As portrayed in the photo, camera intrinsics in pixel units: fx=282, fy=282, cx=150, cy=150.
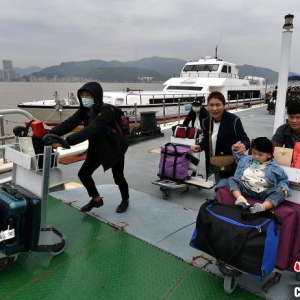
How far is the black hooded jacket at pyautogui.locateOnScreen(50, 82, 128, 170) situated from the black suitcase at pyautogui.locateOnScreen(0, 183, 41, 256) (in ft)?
2.41

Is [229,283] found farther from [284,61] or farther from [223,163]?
[284,61]

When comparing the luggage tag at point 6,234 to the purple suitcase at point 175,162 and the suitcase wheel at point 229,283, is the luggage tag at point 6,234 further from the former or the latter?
the purple suitcase at point 175,162

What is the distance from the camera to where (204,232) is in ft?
6.14

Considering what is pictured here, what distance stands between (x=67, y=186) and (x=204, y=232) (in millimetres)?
2800

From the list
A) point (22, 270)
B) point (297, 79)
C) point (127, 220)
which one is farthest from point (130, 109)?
point (297, 79)

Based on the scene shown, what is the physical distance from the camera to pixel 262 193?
6.77 ft

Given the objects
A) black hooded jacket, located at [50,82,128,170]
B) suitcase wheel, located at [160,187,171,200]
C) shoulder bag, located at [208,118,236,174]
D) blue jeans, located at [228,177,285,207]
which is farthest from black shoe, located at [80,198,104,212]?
blue jeans, located at [228,177,285,207]

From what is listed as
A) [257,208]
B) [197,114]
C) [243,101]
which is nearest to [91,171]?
[257,208]

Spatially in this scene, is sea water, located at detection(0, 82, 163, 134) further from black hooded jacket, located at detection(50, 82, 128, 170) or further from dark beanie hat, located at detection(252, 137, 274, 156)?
dark beanie hat, located at detection(252, 137, 274, 156)

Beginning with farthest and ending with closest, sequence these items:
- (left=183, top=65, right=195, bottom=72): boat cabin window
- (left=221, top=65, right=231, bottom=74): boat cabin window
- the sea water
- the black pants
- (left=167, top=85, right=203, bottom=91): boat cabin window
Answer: (left=183, top=65, right=195, bottom=72): boat cabin window
(left=221, top=65, right=231, bottom=74): boat cabin window
(left=167, top=85, right=203, bottom=91): boat cabin window
the sea water
the black pants

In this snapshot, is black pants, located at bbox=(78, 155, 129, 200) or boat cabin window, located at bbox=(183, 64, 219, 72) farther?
Answer: boat cabin window, located at bbox=(183, 64, 219, 72)

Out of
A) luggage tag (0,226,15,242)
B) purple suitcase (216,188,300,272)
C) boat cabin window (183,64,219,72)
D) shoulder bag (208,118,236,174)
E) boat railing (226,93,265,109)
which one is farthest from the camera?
boat cabin window (183,64,219,72)

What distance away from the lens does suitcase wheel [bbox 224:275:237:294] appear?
6.27 ft

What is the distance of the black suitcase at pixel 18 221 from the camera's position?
1.96 meters
